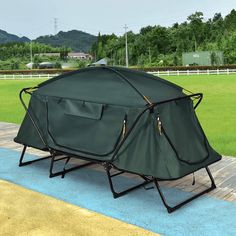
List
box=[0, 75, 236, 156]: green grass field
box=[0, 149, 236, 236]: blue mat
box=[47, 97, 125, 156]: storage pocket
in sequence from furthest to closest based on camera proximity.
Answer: box=[0, 75, 236, 156]: green grass field
box=[47, 97, 125, 156]: storage pocket
box=[0, 149, 236, 236]: blue mat

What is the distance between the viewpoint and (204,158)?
185 inches

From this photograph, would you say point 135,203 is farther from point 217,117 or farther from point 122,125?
point 217,117

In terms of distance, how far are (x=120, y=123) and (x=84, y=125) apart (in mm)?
614

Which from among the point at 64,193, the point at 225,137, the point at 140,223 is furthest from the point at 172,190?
the point at 225,137

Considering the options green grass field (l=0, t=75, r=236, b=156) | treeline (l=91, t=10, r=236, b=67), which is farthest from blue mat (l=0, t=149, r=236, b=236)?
treeline (l=91, t=10, r=236, b=67)

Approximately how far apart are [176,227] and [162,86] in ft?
6.44

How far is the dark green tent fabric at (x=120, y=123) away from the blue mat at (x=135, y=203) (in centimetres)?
46

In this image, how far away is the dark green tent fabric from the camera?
4.31 metres

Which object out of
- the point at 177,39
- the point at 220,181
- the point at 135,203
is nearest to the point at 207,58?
the point at 177,39

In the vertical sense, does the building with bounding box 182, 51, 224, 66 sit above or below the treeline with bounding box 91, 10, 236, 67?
below

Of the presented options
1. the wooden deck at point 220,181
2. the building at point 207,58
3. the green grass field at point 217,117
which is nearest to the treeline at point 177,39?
the building at point 207,58

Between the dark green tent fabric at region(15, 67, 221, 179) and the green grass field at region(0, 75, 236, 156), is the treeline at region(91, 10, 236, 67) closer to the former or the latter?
the green grass field at region(0, 75, 236, 156)

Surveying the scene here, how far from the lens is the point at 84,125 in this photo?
16.6 feet

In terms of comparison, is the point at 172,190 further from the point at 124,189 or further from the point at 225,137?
the point at 225,137
